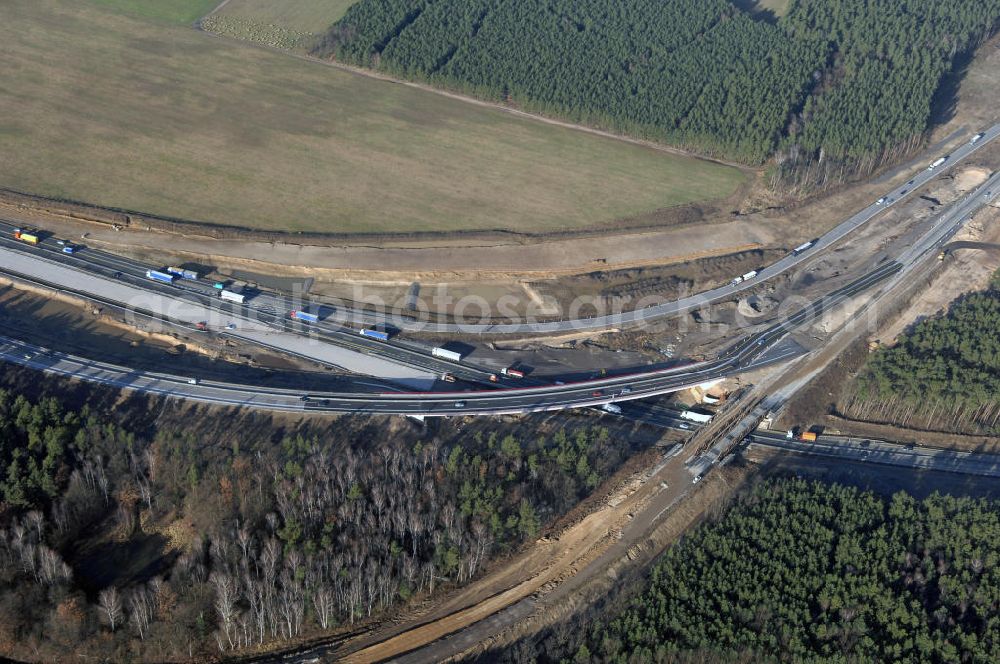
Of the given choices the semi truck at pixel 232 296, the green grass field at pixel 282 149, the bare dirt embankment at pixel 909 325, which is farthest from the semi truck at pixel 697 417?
the semi truck at pixel 232 296

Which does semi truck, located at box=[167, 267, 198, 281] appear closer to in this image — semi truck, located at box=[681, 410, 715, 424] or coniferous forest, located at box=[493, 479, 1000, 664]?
semi truck, located at box=[681, 410, 715, 424]

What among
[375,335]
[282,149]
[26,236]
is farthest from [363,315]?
[26,236]

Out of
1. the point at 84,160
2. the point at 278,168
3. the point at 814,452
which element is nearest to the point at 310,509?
the point at 814,452

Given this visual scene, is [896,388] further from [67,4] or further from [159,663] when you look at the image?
[67,4]

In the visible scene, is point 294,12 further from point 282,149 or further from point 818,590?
point 818,590

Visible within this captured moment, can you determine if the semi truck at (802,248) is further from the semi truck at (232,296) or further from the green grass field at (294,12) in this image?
the green grass field at (294,12)

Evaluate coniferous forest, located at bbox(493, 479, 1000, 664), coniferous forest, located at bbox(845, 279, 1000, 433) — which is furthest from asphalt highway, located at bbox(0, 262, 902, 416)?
coniferous forest, located at bbox(493, 479, 1000, 664)
